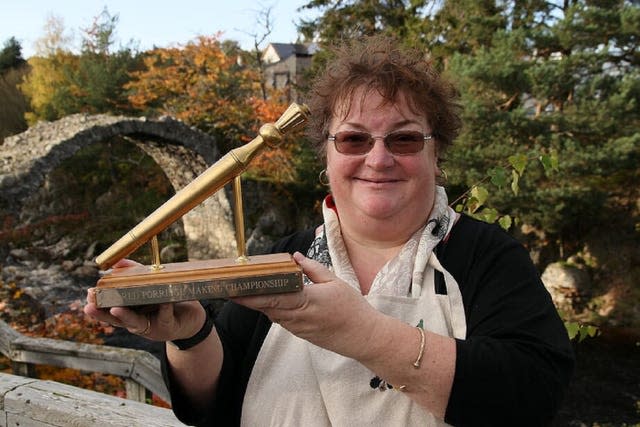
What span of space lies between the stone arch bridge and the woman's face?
1127 cm

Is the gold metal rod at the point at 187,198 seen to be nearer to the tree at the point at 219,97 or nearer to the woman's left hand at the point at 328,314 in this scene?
the woman's left hand at the point at 328,314

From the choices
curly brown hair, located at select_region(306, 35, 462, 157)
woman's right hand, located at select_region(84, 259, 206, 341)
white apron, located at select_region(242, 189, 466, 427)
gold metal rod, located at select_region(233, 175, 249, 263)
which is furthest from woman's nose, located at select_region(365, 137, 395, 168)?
woman's right hand, located at select_region(84, 259, 206, 341)

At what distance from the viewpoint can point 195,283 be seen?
53.5 inches

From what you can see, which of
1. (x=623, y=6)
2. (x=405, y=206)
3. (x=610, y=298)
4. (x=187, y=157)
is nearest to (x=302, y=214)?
(x=187, y=157)

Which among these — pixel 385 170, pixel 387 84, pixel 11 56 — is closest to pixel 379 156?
pixel 385 170

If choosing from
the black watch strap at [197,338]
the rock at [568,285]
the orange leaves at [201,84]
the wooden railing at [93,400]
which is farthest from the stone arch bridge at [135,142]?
the black watch strap at [197,338]

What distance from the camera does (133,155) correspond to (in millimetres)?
22781

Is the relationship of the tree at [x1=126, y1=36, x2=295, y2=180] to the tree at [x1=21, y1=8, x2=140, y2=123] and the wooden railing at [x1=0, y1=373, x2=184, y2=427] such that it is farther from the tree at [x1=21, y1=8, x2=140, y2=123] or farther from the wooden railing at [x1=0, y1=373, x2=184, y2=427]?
the wooden railing at [x1=0, y1=373, x2=184, y2=427]

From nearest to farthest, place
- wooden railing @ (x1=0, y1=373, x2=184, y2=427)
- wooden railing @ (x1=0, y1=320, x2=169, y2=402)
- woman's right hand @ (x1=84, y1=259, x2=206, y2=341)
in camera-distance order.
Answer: woman's right hand @ (x1=84, y1=259, x2=206, y2=341) → wooden railing @ (x1=0, y1=373, x2=184, y2=427) → wooden railing @ (x1=0, y1=320, x2=169, y2=402)

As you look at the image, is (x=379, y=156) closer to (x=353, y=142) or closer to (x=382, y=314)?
(x=353, y=142)

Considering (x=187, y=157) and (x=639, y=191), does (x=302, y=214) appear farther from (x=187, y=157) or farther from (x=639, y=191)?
(x=639, y=191)

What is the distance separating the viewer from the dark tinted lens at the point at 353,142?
165 centimetres

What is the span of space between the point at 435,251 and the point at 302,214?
16.2 metres

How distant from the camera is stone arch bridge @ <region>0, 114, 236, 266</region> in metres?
11.5
